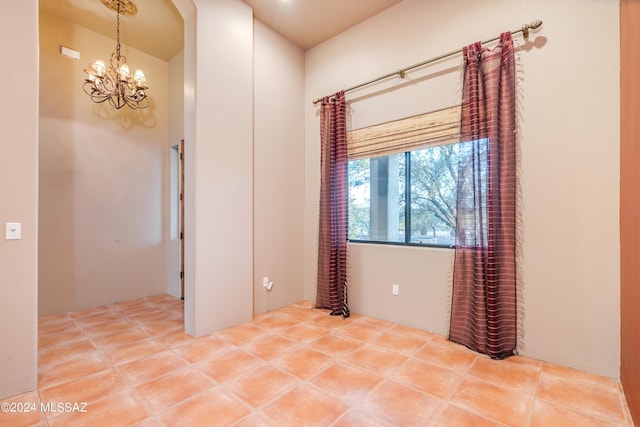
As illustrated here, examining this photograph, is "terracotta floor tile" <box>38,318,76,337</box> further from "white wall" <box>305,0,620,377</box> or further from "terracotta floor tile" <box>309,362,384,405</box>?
"white wall" <box>305,0,620,377</box>

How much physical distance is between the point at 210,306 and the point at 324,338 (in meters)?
1.18

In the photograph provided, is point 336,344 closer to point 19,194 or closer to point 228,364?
point 228,364

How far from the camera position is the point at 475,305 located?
246cm

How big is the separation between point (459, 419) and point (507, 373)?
75 cm

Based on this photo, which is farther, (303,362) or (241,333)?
(241,333)

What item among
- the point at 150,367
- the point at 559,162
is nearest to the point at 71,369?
the point at 150,367

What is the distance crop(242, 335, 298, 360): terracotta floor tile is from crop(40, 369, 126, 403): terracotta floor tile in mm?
941

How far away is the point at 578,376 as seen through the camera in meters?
2.09

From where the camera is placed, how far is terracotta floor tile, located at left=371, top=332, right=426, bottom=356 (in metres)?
2.53

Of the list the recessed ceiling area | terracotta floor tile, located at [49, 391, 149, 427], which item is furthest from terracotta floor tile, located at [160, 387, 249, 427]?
the recessed ceiling area

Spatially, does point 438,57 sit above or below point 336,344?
above

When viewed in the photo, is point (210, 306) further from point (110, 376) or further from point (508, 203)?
point (508, 203)

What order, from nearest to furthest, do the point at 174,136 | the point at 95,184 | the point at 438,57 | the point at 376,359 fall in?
1. the point at 376,359
2. the point at 438,57
3. the point at 95,184
4. the point at 174,136

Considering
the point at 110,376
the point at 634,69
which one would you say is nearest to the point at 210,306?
the point at 110,376
